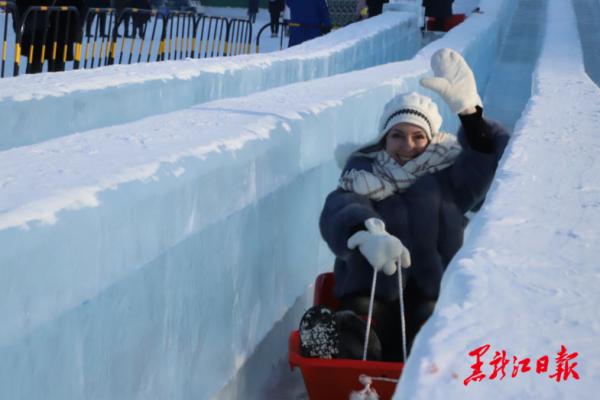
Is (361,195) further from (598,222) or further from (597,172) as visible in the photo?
(598,222)

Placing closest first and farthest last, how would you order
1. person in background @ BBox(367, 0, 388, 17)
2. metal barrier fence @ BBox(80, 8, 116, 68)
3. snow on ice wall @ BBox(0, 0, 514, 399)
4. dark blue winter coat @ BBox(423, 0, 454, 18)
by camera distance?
snow on ice wall @ BBox(0, 0, 514, 399) < metal barrier fence @ BBox(80, 8, 116, 68) < person in background @ BBox(367, 0, 388, 17) < dark blue winter coat @ BBox(423, 0, 454, 18)

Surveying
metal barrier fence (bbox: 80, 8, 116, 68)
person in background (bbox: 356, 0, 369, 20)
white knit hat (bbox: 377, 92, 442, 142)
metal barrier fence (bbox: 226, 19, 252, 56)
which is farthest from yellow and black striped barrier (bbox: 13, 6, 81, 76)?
person in background (bbox: 356, 0, 369, 20)

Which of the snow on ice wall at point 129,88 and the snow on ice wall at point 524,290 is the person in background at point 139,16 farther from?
the snow on ice wall at point 524,290

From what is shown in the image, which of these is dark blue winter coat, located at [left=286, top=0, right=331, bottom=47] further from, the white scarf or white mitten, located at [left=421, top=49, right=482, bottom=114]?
the white scarf

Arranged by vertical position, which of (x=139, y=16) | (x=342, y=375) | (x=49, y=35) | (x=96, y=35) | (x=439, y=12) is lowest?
(x=139, y=16)

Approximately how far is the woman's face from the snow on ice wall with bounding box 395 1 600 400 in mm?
489

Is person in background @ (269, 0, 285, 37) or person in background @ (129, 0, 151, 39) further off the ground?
person in background @ (129, 0, 151, 39)

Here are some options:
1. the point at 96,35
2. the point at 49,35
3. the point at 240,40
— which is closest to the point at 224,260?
the point at 49,35

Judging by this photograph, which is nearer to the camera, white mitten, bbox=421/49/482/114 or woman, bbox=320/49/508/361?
woman, bbox=320/49/508/361

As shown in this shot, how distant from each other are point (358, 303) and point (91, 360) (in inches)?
57.9

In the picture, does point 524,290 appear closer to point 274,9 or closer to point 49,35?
point 49,35

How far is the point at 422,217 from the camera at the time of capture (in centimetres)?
425

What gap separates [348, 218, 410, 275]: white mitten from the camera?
3.76 meters

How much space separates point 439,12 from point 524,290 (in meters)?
17.8
